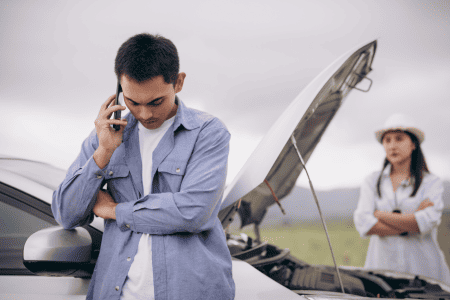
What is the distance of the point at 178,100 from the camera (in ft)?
3.89

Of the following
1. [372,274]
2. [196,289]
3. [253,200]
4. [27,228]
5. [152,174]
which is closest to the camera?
[196,289]

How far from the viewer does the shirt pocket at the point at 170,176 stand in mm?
1052

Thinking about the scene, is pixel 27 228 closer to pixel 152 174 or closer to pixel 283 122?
pixel 152 174

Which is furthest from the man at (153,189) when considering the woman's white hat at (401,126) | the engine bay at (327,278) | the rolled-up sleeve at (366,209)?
the woman's white hat at (401,126)

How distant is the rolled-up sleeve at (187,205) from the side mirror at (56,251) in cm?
22

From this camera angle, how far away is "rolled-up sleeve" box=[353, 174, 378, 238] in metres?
2.31

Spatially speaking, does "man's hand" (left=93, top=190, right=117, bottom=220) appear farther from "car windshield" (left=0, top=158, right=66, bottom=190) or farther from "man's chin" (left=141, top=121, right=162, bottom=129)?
"car windshield" (left=0, top=158, right=66, bottom=190)

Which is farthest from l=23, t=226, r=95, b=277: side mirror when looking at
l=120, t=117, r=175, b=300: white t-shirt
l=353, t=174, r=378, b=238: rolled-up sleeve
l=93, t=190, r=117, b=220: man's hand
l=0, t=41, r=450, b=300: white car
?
l=353, t=174, r=378, b=238: rolled-up sleeve

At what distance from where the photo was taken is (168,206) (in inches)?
38.5

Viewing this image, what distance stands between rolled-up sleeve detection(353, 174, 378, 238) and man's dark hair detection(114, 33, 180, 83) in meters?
1.84

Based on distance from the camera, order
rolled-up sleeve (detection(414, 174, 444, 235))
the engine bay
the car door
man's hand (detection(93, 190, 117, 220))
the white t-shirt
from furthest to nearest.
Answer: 1. rolled-up sleeve (detection(414, 174, 444, 235))
2. the engine bay
3. the car door
4. man's hand (detection(93, 190, 117, 220))
5. the white t-shirt

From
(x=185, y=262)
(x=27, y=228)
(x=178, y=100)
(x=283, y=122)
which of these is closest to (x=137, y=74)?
(x=178, y=100)

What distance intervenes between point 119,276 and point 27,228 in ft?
3.27

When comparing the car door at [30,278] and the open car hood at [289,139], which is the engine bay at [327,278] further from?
the car door at [30,278]
